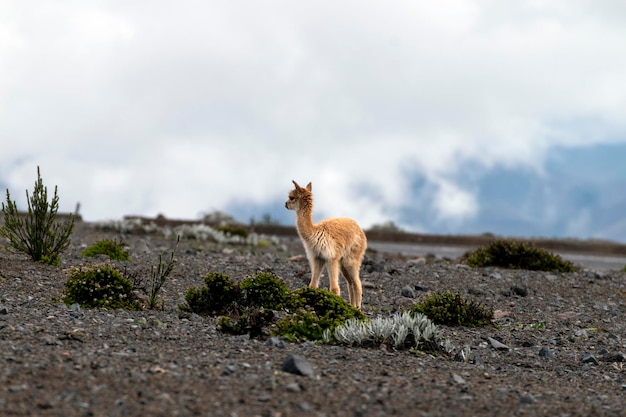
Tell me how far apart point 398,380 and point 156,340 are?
307 centimetres

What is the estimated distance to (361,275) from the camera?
17859 millimetres

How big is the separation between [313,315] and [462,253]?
81.2ft

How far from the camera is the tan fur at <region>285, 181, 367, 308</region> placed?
11.9 meters

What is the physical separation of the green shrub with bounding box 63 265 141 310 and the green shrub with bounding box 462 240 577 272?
1188 centimetres

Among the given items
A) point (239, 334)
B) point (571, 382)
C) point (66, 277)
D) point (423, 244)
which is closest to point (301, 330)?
point (239, 334)

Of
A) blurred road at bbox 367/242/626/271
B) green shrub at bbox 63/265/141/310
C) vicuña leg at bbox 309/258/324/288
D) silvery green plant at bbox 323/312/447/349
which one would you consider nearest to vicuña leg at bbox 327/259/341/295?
vicuña leg at bbox 309/258/324/288

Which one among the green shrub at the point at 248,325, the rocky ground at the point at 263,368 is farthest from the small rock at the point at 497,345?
the green shrub at the point at 248,325

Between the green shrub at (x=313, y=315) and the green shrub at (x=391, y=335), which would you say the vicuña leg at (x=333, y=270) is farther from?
the green shrub at (x=391, y=335)

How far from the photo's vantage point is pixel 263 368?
7.94 metres

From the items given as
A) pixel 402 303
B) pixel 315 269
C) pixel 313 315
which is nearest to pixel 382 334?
pixel 313 315

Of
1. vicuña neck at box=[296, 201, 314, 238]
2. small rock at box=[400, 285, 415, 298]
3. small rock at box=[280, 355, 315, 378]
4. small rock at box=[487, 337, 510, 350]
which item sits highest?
vicuña neck at box=[296, 201, 314, 238]

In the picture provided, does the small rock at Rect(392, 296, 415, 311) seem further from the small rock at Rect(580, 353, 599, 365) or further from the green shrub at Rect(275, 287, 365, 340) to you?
the small rock at Rect(580, 353, 599, 365)

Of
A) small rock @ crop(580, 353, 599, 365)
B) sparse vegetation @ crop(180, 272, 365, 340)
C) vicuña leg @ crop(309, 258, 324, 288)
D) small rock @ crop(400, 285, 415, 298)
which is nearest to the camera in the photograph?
sparse vegetation @ crop(180, 272, 365, 340)

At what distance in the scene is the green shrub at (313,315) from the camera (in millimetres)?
10172
